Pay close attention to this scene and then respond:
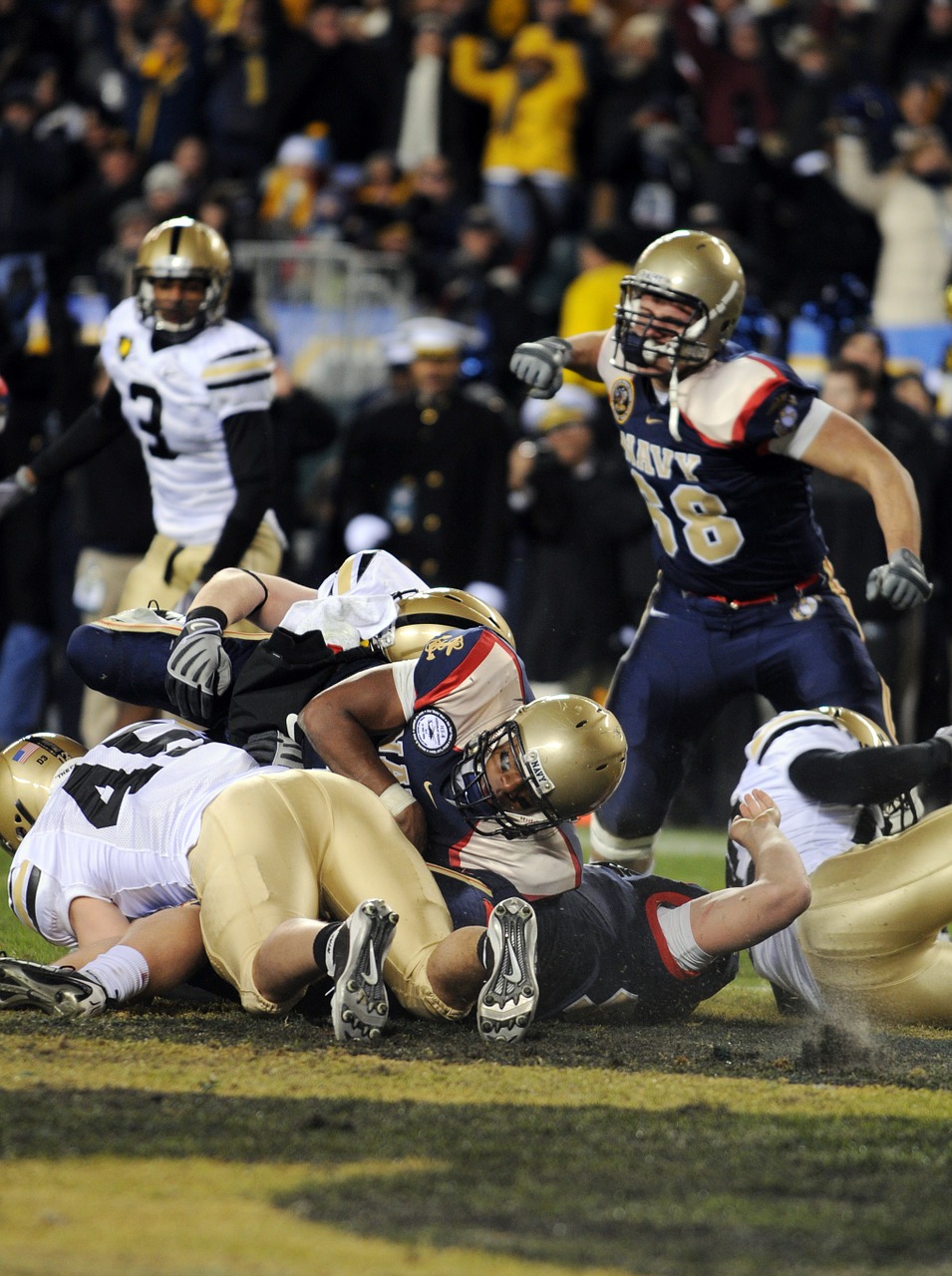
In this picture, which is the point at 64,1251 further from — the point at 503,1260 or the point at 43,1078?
the point at 43,1078

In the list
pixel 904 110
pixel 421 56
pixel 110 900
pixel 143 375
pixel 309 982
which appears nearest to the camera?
pixel 309 982

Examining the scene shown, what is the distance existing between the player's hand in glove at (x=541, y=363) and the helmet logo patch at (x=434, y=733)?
134cm

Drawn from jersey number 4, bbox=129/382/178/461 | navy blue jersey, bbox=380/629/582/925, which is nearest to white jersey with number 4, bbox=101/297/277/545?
jersey number 4, bbox=129/382/178/461

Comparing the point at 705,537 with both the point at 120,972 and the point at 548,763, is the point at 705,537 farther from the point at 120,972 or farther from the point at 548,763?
the point at 120,972

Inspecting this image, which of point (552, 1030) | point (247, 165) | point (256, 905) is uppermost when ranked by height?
point (247, 165)

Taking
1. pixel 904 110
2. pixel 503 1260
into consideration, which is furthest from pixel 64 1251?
pixel 904 110

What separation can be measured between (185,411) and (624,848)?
216cm

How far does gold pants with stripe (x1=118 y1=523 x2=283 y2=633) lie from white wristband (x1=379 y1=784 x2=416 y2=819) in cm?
215

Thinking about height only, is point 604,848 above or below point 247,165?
below

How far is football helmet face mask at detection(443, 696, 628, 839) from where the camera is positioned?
3.75 m

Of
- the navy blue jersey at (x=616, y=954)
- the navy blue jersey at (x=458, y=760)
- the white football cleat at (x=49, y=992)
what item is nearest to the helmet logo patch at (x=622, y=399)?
the navy blue jersey at (x=458, y=760)

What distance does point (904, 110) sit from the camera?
33.4ft

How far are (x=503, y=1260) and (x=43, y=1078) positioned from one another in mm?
1137

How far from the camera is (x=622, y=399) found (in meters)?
5.10
